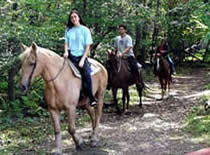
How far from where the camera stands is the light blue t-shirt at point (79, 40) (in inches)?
245

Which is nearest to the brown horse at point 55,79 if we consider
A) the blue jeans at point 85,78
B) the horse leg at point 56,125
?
the horse leg at point 56,125

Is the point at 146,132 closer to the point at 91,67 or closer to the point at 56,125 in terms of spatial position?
the point at 91,67

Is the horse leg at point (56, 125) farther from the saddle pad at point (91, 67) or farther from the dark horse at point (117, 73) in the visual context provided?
the dark horse at point (117, 73)

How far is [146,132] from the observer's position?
7859mm

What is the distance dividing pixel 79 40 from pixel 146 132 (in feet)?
9.67

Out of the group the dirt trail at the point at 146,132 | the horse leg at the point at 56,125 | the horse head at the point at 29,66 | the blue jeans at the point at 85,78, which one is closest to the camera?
the horse head at the point at 29,66

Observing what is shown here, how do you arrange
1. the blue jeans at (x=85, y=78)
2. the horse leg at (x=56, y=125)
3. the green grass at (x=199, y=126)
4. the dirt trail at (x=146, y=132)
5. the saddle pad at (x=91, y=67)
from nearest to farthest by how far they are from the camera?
the horse leg at (x=56, y=125) → the saddle pad at (x=91, y=67) → the blue jeans at (x=85, y=78) → the dirt trail at (x=146, y=132) → the green grass at (x=199, y=126)

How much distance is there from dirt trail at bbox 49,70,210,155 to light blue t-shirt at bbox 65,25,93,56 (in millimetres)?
1872

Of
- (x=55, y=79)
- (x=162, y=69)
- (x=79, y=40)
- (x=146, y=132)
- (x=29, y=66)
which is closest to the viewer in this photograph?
(x=29, y=66)

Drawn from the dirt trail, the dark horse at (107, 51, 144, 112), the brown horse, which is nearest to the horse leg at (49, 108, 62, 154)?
the brown horse

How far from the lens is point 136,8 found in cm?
1205

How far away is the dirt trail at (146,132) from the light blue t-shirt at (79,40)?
1.87 metres

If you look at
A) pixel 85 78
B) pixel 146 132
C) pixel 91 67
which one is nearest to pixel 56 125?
pixel 85 78

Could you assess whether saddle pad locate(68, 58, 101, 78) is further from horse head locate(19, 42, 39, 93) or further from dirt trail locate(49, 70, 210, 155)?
dirt trail locate(49, 70, 210, 155)
